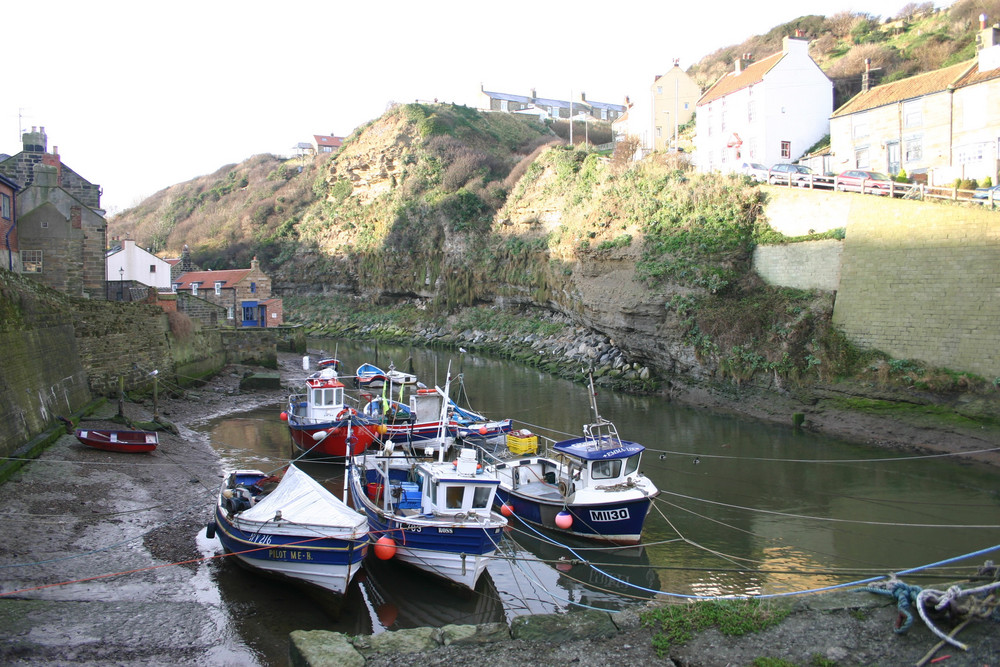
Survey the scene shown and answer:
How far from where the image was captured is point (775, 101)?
1752 inches

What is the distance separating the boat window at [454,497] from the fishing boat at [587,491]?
2417 mm

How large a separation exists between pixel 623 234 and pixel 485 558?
100 ft

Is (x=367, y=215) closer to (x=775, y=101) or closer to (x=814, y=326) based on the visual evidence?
(x=775, y=101)

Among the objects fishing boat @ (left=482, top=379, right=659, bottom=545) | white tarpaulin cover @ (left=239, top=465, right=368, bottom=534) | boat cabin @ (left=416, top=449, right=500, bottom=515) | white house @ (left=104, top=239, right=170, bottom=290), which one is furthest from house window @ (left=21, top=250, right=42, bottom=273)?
boat cabin @ (left=416, top=449, right=500, bottom=515)

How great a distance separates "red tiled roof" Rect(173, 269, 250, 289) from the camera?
54906 mm

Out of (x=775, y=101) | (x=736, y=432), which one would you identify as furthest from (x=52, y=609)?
(x=775, y=101)

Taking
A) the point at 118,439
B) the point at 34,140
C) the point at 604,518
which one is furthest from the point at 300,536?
the point at 34,140

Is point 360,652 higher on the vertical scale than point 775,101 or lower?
lower

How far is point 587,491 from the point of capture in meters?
16.5

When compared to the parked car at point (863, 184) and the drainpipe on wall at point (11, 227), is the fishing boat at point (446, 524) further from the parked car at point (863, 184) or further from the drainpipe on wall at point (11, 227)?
the parked car at point (863, 184)

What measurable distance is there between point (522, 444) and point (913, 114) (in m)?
32.2

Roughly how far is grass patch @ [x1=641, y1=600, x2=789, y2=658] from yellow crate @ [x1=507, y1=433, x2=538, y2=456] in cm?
1102

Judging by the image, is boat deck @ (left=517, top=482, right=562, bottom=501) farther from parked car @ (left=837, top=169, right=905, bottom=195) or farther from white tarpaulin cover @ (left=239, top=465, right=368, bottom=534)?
parked car @ (left=837, top=169, right=905, bottom=195)

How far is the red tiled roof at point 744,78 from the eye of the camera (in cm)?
4457
